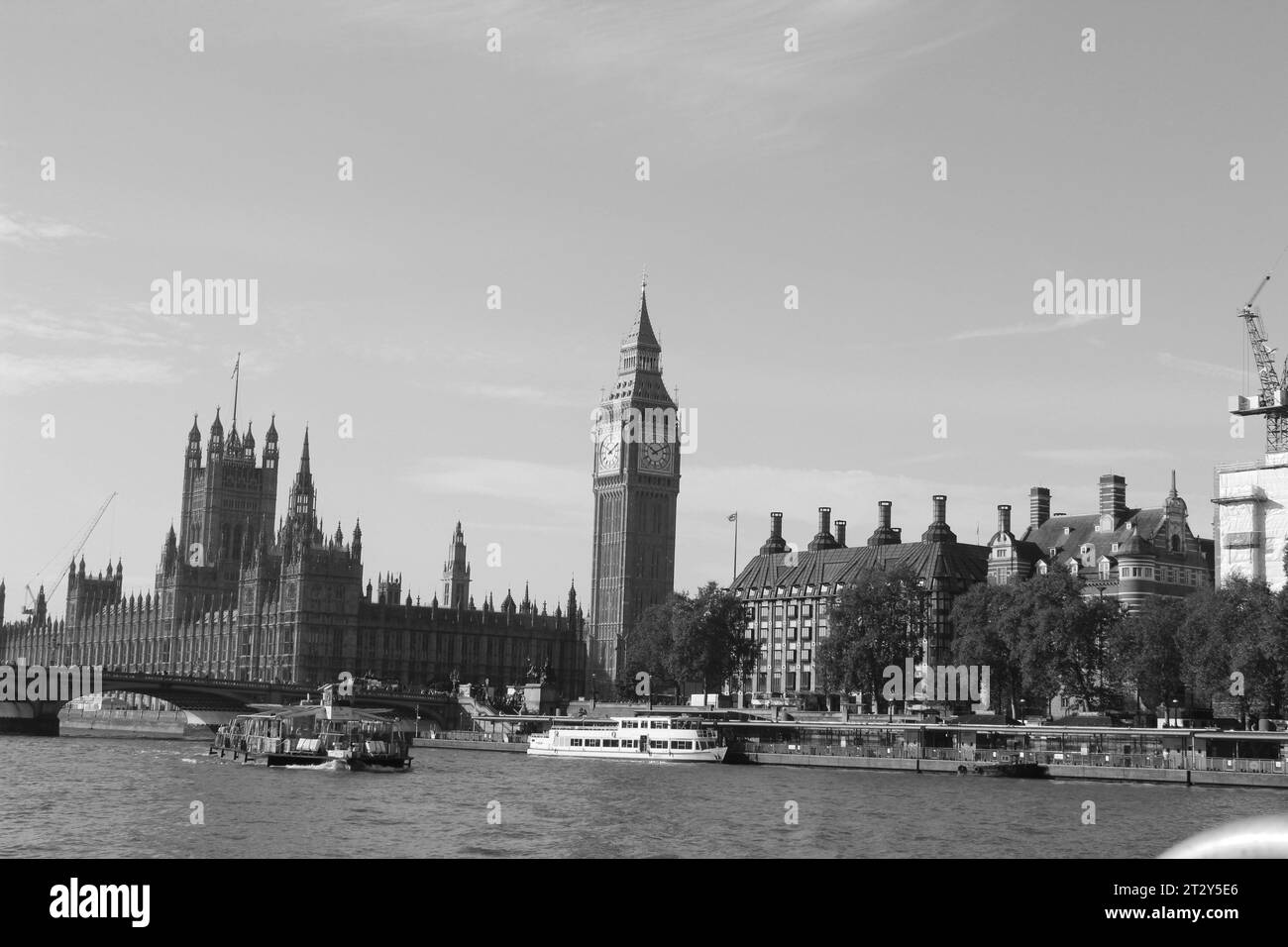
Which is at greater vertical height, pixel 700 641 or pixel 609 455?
pixel 609 455

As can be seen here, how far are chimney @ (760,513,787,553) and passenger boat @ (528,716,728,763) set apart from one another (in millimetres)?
46311

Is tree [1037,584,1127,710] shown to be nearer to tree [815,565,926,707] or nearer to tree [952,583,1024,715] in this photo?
tree [952,583,1024,715]

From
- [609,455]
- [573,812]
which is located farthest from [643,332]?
[573,812]

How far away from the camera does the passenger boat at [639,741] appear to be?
104188 mm

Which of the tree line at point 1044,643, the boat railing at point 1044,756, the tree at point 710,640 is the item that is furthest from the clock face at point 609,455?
the boat railing at point 1044,756

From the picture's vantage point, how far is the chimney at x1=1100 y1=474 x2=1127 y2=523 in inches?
4934

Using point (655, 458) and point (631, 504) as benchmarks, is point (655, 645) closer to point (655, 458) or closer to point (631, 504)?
point (631, 504)

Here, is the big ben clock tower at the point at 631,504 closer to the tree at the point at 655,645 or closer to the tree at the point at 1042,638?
the tree at the point at 655,645

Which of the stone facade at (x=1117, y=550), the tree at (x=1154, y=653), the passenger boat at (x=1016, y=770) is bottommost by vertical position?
the passenger boat at (x=1016, y=770)

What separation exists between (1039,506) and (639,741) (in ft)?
148

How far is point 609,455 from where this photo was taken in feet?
632

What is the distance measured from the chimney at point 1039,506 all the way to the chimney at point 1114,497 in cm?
891
